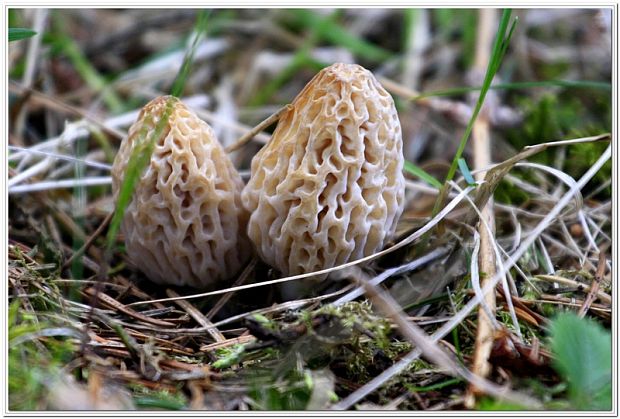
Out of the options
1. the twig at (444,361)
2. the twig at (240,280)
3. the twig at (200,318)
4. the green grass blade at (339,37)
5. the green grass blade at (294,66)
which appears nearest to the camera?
the twig at (444,361)

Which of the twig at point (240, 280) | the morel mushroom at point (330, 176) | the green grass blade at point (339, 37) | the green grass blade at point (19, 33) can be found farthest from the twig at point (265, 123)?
the green grass blade at point (339, 37)

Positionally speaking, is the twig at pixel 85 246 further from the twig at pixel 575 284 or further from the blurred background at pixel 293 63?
the twig at pixel 575 284

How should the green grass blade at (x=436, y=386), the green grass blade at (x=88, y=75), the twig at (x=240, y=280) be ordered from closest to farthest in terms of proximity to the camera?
the green grass blade at (x=436, y=386) → the twig at (x=240, y=280) → the green grass blade at (x=88, y=75)

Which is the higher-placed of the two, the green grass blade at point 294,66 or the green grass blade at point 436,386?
the green grass blade at point 294,66

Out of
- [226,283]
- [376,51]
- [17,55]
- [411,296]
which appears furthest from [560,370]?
[17,55]

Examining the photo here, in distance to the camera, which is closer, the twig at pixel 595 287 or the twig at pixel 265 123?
the twig at pixel 595 287

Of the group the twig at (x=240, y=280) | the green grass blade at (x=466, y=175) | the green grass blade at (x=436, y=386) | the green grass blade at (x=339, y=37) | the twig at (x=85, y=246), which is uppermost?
the green grass blade at (x=339, y=37)
